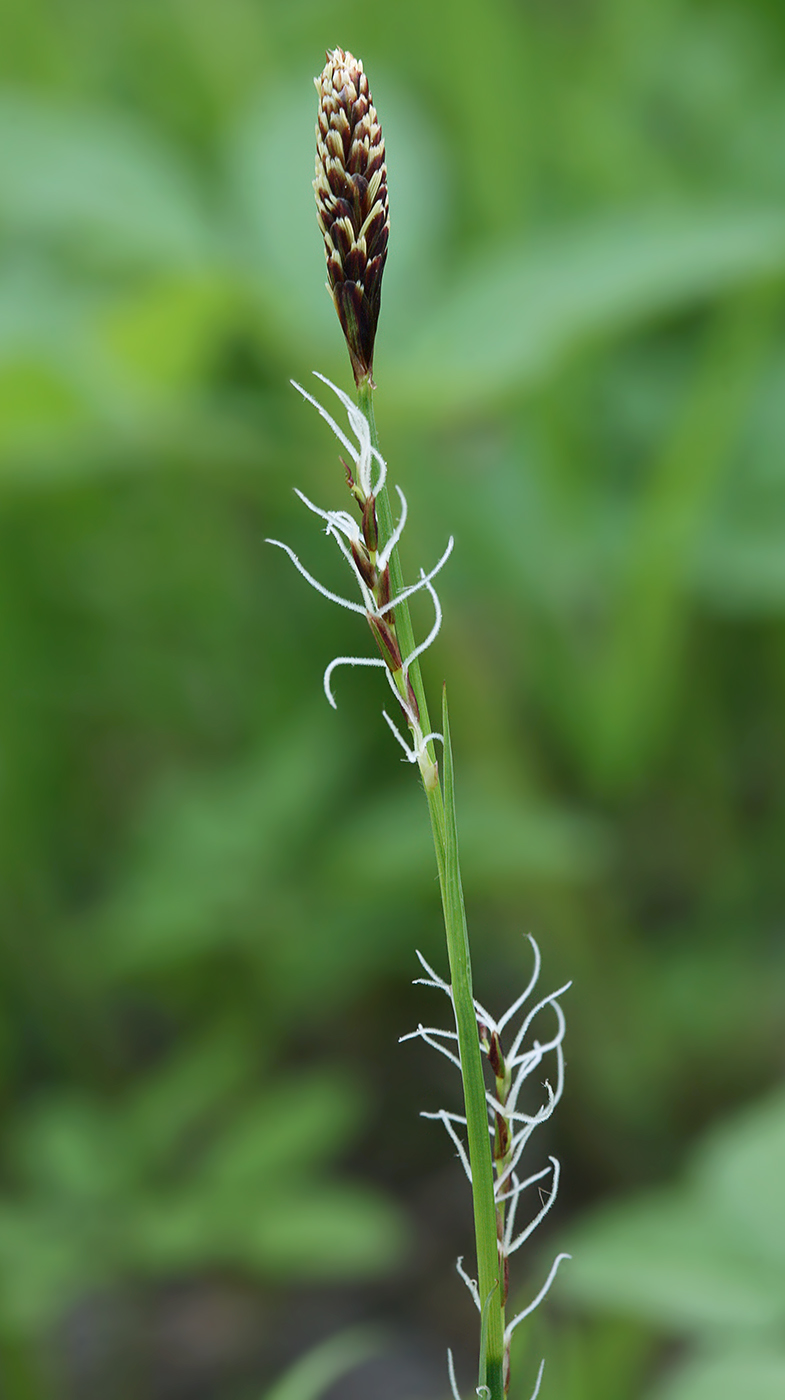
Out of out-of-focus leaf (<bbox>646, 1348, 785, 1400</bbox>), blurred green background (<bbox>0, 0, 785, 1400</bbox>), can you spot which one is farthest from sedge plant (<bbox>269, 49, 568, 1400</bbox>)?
blurred green background (<bbox>0, 0, 785, 1400</bbox>)

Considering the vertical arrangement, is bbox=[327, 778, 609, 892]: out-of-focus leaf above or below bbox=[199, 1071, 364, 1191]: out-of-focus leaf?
above

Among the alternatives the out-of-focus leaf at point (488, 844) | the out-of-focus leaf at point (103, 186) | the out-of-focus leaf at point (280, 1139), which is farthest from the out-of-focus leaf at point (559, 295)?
the out-of-focus leaf at point (280, 1139)

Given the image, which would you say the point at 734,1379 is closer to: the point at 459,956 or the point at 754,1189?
the point at 754,1189

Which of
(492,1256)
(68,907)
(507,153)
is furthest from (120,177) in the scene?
(492,1256)

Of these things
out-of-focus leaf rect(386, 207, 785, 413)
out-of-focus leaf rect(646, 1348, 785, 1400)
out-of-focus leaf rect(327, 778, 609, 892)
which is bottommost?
out-of-focus leaf rect(646, 1348, 785, 1400)

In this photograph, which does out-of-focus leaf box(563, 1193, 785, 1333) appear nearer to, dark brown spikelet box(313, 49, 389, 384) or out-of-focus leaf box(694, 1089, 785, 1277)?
out-of-focus leaf box(694, 1089, 785, 1277)

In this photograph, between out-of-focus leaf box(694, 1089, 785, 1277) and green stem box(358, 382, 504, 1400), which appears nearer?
green stem box(358, 382, 504, 1400)
